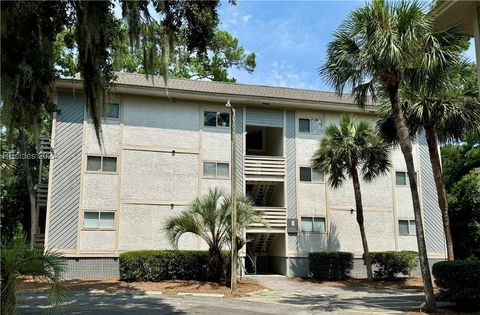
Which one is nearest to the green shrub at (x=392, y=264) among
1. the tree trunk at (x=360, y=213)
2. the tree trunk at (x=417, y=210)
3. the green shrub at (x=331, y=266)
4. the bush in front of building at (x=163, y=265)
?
the tree trunk at (x=360, y=213)

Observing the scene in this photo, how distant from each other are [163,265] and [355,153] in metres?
9.50

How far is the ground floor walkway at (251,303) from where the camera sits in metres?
12.8

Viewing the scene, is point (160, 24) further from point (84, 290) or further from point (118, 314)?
point (84, 290)

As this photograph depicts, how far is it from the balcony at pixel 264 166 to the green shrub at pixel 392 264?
6.14m

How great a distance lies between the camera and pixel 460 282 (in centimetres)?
1199

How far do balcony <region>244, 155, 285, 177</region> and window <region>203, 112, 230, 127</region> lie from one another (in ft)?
6.64

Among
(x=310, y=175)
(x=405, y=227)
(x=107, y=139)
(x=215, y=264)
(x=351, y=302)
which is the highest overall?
(x=107, y=139)

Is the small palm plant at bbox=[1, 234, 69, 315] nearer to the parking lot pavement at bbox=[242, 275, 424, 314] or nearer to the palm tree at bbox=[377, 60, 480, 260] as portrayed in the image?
the parking lot pavement at bbox=[242, 275, 424, 314]

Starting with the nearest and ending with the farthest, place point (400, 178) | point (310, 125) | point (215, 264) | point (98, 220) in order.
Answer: point (215, 264) → point (98, 220) → point (310, 125) → point (400, 178)

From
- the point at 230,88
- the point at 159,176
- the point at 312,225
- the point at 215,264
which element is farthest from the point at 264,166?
the point at 215,264

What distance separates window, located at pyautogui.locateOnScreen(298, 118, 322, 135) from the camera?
24531 millimetres

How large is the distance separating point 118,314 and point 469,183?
71.8 ft

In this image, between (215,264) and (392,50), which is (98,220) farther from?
(392,50)

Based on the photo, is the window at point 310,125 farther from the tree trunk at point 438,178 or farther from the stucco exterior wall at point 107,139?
the stucco exterior wall at point 107,139
